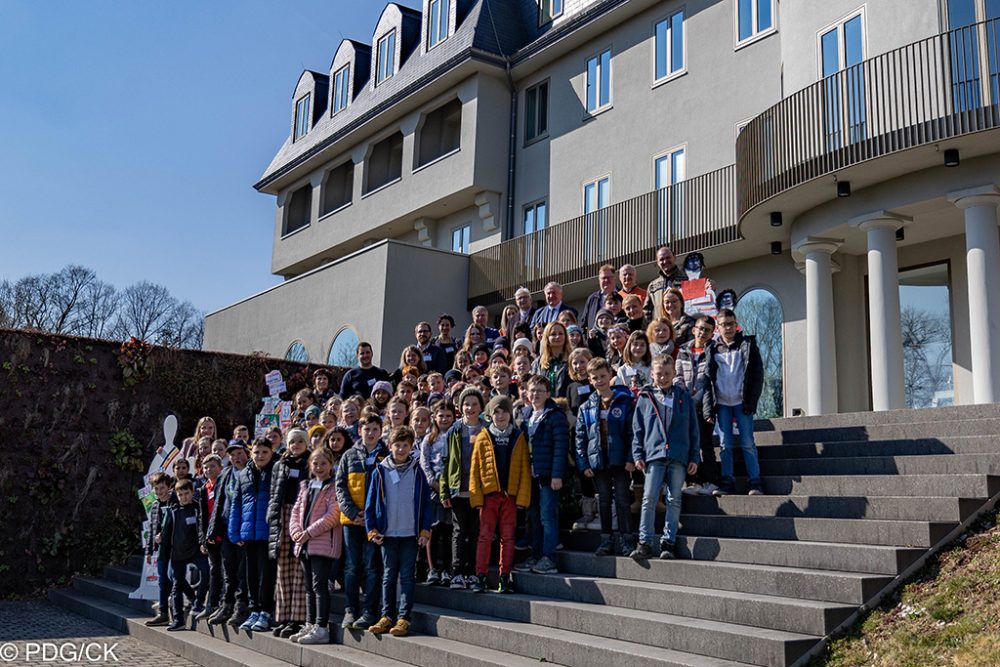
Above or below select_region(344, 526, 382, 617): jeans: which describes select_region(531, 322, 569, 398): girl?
above

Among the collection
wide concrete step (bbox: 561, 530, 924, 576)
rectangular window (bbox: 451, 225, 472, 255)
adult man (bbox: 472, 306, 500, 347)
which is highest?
rectangular window (bbox: 451, 225, 472, 255)

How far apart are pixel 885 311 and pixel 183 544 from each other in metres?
10.2

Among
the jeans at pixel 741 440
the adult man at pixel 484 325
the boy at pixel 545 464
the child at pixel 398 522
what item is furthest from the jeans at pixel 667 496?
the adult man at pixel 484 325

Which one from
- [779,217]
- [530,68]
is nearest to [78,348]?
[779,217]

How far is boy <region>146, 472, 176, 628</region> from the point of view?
1153 centimetres

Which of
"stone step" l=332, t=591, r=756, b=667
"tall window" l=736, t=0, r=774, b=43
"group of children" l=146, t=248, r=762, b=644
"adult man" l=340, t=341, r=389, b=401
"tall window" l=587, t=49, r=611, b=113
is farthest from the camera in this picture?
"tall window" l=587, t=49, r=611, b=113

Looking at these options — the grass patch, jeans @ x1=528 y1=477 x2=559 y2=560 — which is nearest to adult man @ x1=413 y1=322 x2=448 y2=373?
jeans @ x1=528 y1=477 x2=559 y2=560

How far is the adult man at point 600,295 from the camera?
41.1ft

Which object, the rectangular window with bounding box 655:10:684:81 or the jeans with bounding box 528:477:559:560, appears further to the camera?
the rectangular window with bounding box 655:10:684:81

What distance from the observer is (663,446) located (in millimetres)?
8430

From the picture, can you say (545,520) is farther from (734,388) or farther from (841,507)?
(841,507)

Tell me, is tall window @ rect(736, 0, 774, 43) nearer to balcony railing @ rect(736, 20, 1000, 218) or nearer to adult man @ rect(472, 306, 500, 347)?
balcony railing @ rect(736, 20, 1000, 218)

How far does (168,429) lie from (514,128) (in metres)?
13.8

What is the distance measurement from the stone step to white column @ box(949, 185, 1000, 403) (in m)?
8.15
